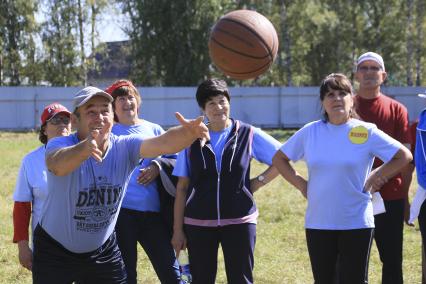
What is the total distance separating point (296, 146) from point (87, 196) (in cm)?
167

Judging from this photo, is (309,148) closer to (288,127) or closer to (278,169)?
(278,169)

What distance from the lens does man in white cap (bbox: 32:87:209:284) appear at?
3.60 meters

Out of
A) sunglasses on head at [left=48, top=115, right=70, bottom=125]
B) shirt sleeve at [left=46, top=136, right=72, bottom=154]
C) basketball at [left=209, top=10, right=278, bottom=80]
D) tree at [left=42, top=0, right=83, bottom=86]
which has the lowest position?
shirt sleeve at [left=46, top=136, right=72, bottom=154]

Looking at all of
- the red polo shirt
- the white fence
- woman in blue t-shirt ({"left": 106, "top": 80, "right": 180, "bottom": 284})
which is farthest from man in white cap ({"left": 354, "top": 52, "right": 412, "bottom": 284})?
the white fence

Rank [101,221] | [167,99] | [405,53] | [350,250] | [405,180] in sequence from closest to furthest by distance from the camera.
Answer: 1. [101,221]
2. [350,250]
3. [405,180]
4. [167,99]
5. [405,53]

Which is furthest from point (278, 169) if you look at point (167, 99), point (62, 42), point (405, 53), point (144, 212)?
point (405, 53)

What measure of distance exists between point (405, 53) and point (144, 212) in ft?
118

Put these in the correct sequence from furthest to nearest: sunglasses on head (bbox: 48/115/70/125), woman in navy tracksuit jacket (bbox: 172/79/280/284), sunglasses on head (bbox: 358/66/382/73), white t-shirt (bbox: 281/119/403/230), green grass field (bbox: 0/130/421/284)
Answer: green grass field (bbox: 0/130/421/284) → sunglasses on head (bbox: 358/66/382/73) → sunglasses on head (bbox: 48/115/70/125) → woman in navy tracksuit jacket (bbox: 172/79/280/284) → white t-shirt (bbox: 281/119/403/230)

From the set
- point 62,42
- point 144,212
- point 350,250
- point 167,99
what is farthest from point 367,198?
point 62,42

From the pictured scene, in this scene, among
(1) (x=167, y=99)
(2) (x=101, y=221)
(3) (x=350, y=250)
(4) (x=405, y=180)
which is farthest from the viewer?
(1) (x=167, y=99)

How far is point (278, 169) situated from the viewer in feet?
15.0

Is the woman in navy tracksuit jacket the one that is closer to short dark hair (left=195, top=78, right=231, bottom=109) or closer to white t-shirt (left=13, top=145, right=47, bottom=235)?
short dark hair (left=195, top=78, right=231, bottom=109)

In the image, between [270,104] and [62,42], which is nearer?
[270,104]

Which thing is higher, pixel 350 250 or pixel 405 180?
pixel 405 180
